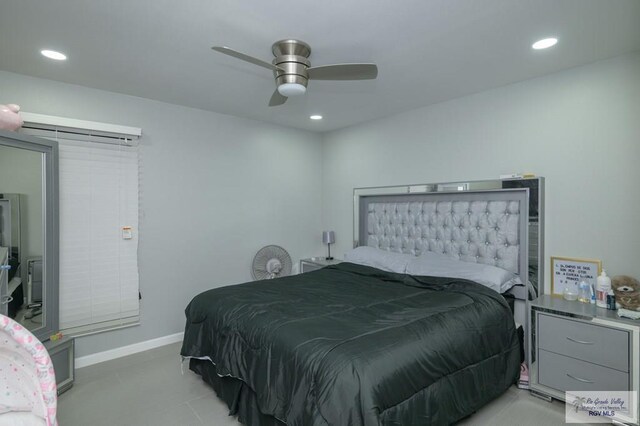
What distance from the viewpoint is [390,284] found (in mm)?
2947

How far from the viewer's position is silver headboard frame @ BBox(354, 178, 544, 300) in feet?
8.86

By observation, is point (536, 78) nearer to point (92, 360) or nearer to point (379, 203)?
point (379, 203)

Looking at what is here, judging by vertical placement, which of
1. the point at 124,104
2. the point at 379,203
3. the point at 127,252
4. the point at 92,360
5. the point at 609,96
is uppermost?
the point at 124,104

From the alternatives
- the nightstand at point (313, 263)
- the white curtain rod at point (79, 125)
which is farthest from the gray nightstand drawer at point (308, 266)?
the white curtain rod at point (79, 125)

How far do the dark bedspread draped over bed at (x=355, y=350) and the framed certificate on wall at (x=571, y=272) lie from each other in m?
0.57

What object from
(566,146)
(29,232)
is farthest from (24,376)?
(566,146)

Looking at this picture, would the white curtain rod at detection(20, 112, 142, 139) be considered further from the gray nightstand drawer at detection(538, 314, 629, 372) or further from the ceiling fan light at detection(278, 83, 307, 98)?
the gray nightstand drawer at detection(538, 314, 629, 372)

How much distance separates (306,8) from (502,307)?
2.41 m

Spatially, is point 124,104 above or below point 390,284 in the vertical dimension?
above

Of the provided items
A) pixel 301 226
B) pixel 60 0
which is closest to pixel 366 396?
pixel 60 0

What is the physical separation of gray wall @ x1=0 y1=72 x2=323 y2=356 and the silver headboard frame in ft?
4.27

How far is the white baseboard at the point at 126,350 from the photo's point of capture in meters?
2.97

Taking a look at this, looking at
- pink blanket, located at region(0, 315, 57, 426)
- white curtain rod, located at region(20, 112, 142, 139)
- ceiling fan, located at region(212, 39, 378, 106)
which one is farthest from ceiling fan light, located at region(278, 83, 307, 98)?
white curtain rod, located at region(20, 112, 142, 139)

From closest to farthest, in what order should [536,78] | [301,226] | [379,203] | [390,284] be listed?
[536,78] < [390,284] < [379,203] < [301,226]
